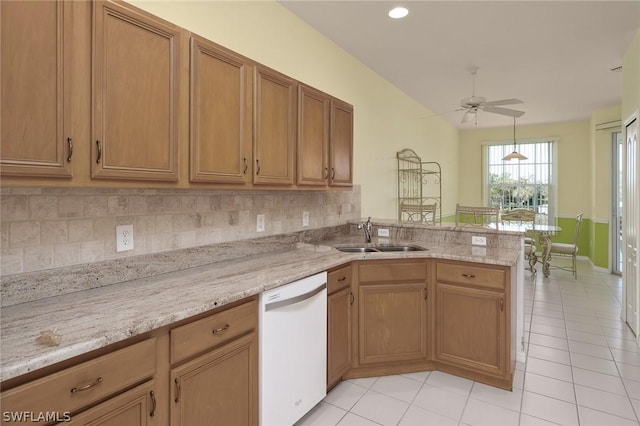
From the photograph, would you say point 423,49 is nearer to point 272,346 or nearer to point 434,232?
point 434,232

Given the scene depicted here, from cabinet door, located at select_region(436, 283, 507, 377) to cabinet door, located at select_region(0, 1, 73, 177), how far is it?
92.8 inches

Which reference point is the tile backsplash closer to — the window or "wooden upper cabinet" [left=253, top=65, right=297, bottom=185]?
"wooden upper cabinet" [left=253, top=65, right=297, bottom=185]

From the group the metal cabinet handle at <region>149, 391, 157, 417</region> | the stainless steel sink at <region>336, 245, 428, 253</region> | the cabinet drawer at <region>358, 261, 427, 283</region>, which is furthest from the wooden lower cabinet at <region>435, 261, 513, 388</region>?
the metal cabinet handle at <region>149, 391, 157, 417</region>

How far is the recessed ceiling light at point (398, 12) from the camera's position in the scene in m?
2.85

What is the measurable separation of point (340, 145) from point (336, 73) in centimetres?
104

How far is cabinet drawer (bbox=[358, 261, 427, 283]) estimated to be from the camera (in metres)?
2.54

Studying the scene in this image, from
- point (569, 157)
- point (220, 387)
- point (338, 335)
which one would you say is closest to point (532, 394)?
point (338, 335)

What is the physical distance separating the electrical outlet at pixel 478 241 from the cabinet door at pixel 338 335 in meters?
1.23

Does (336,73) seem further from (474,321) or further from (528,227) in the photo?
(528,227)

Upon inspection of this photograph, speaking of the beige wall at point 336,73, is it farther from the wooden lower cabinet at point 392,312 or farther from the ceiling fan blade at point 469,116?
the wooden lower cabinet at point 392,312

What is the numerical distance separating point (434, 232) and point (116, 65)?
8.65 ft

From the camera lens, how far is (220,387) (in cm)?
153

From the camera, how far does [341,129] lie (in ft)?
9.81

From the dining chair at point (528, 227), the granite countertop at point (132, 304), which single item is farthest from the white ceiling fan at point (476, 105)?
the granite countertop at point (132, 304)
